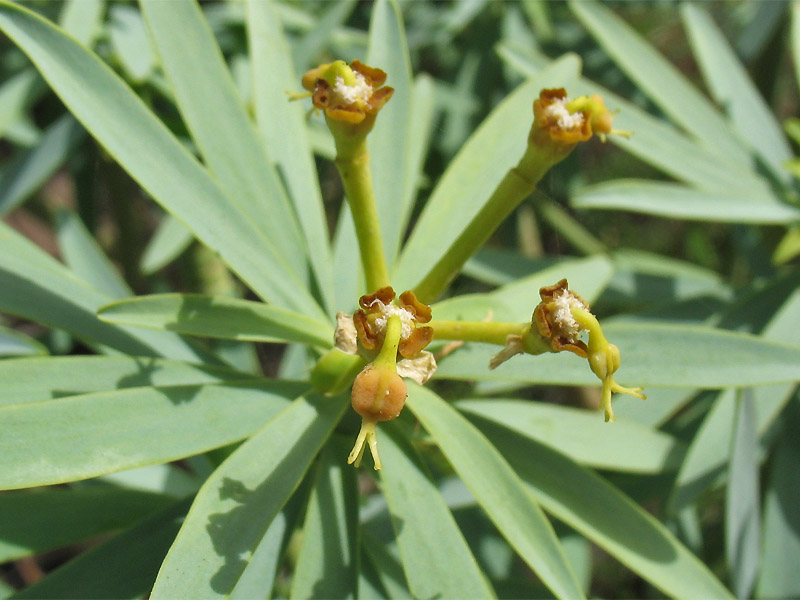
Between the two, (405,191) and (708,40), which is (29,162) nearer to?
(405,191)

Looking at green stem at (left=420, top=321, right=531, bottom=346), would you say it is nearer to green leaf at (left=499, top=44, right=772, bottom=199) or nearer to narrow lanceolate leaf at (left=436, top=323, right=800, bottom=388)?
narrow lanceolate leaf at (left=436, top=323, right=800, bottom=388)

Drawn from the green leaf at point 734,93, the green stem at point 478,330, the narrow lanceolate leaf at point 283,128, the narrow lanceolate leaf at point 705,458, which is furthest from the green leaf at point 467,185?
the green leaf at point 734,93

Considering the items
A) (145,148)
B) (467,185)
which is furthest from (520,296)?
(145,148)

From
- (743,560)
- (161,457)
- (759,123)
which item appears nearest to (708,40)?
(759,123)

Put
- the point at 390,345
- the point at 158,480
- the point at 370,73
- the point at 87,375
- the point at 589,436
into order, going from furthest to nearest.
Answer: the point at 158,480 < the point at 589,436 < the point at 87,375 < the point at 370,73 < the point at 390,345

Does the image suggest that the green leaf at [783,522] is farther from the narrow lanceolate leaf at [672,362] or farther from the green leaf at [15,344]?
the green leaf at [15,344]

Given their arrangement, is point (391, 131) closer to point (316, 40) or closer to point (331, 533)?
point (316, 40)

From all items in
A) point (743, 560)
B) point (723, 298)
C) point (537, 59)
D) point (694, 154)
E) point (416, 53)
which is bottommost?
point (743, 560)
